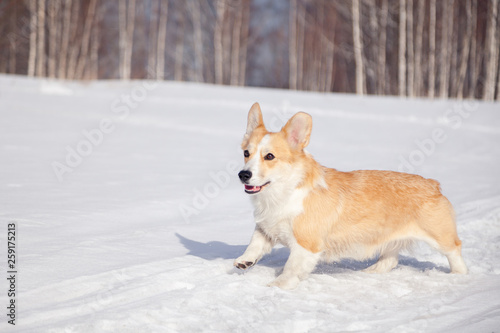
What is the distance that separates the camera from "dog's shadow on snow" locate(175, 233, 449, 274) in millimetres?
3451

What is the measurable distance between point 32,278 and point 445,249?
2646mm

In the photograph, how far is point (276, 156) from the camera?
303 cm

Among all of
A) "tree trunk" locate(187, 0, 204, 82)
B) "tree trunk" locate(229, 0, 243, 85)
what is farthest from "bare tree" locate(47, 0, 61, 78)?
"tree trunk" locate(229, 0, 243, 85)

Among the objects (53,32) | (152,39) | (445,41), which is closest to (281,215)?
(445,41)

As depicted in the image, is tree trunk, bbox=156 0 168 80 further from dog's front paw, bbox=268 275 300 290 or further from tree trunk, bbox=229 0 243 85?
dog's front paw, bbox=268 275 300 290

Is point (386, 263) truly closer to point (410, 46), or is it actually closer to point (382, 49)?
point (410, 46)

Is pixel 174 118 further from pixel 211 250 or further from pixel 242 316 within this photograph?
pixel 242 316

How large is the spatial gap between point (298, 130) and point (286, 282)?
989mm

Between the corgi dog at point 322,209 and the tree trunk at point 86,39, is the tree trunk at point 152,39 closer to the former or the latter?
the tree trunk at point 86,39

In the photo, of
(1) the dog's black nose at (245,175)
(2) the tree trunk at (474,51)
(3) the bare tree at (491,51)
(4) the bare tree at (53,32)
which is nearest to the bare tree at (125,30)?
(4) the bare tree at (53,32)

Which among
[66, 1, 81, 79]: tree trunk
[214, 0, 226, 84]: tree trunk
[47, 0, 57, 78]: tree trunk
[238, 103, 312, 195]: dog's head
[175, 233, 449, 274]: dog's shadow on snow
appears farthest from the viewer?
[66, 1, 81, 79]: tree trunk

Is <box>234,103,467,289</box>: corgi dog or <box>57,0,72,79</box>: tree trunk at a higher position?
<box>57,0,72,79</box>: tree trunk

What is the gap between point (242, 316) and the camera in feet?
7.79

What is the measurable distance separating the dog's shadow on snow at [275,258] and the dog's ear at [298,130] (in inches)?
35.8
